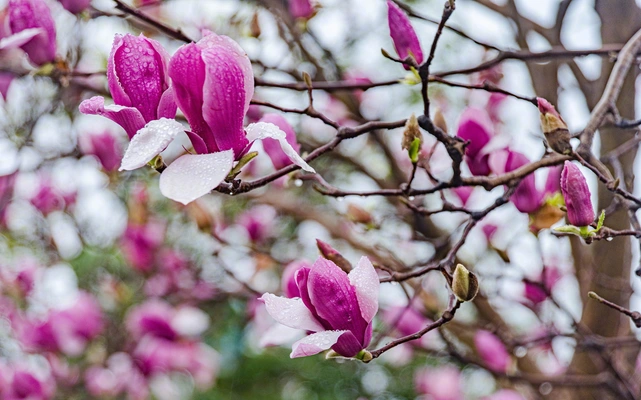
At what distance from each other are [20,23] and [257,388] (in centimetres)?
237

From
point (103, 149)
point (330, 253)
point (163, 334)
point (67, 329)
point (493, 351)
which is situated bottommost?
point (67, 329)

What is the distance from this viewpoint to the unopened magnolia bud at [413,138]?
25.5 inches

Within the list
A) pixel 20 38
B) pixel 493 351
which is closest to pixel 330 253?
pixel 20 38

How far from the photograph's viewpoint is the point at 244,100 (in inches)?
20.9

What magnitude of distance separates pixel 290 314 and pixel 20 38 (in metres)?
0.49

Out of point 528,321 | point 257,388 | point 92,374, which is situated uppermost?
point 528,321

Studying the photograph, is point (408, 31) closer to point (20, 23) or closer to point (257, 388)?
point (20, 23)

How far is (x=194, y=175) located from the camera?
478 millimetres

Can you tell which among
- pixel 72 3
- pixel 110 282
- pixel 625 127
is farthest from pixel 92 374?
pixel 625 127

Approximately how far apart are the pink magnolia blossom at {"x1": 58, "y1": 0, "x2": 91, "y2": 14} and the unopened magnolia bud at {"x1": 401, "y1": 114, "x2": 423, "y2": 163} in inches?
21.6

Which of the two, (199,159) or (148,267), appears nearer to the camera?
(199,159)

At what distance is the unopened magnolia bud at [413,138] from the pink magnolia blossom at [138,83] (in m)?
0.25

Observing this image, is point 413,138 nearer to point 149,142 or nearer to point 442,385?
point 149,142

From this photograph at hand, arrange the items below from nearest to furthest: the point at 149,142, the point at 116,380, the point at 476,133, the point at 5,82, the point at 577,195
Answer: the point at 149,142 < the point at 577,195 < the point at 476,133 < the point at 5,82 < the point at 116,380
